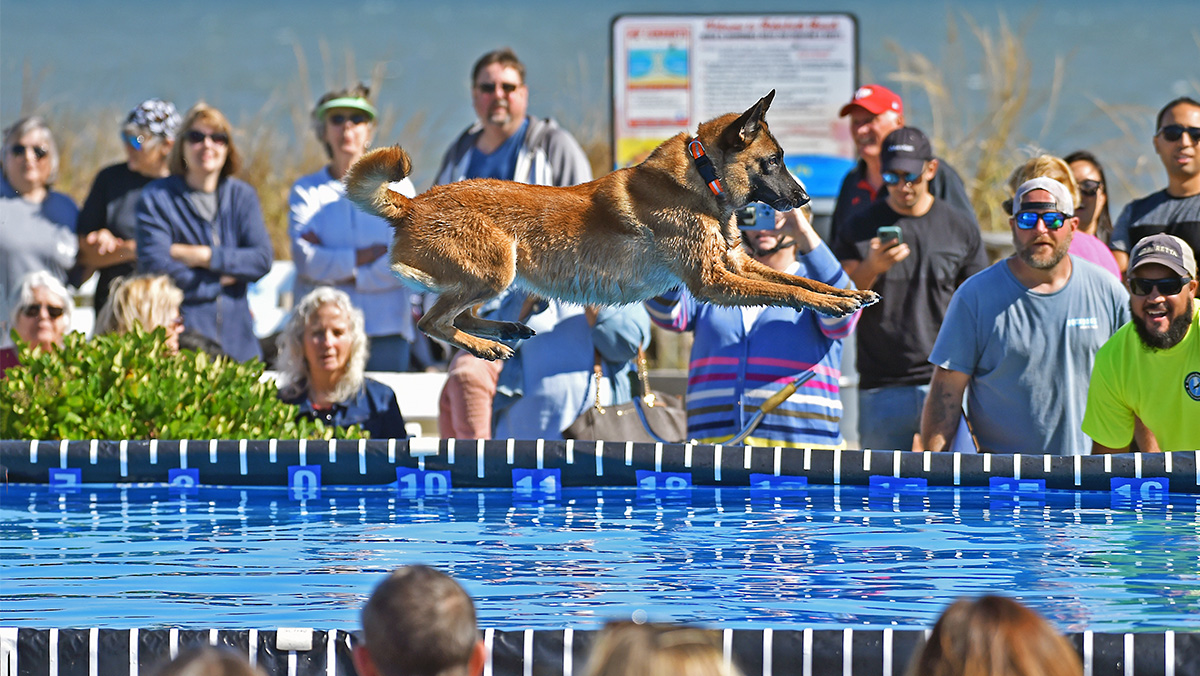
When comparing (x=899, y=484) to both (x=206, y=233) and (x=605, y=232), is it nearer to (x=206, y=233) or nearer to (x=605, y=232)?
(x=605, y=232)

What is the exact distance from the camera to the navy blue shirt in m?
7.47

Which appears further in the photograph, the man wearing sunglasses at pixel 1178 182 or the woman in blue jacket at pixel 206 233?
the woman in blue jacket at pixel 206 233

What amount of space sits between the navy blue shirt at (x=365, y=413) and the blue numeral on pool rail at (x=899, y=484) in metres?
2.43

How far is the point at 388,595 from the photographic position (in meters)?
2.54

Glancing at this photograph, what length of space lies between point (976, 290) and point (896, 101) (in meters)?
1.76

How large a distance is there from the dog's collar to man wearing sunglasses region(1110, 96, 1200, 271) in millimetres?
3112

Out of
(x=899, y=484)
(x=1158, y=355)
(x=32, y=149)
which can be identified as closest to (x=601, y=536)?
(x=899, y=484)

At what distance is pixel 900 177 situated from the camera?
23.7ft

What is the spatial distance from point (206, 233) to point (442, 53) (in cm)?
1659

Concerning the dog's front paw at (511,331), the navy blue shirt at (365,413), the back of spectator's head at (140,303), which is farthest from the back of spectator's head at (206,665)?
the back of spectator's head at (140,303)

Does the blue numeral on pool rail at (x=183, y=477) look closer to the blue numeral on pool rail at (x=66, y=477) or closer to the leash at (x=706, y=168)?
the blue numeral on pool rail at (x=66, y=477)

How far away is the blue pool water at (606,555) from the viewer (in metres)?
4.35

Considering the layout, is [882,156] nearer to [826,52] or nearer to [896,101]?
[896,101]

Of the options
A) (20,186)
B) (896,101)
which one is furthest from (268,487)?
(896,101)
